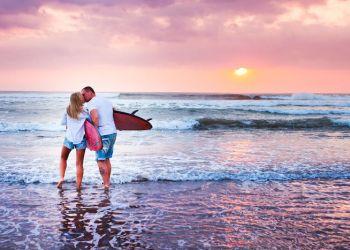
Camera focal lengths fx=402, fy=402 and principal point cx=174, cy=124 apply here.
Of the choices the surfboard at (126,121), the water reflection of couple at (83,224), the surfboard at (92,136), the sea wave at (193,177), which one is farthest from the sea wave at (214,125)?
the water reflection of couple at (83,224)

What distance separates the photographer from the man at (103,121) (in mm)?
6594

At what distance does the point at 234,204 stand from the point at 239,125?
1585cm

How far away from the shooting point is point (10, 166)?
8641mm

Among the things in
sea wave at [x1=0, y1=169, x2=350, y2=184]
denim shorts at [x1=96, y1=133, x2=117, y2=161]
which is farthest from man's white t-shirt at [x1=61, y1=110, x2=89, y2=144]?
sea wave at [x1=0, y1=169, x2=350, y2=184]

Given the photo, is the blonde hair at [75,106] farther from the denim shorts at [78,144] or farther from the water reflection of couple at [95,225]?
the water reflection of couple at [95,225]

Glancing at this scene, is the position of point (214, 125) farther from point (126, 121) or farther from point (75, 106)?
point (75, 106)

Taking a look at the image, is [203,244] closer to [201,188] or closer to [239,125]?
[201,188]

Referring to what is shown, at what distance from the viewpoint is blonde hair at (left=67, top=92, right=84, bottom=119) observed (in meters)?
6.47

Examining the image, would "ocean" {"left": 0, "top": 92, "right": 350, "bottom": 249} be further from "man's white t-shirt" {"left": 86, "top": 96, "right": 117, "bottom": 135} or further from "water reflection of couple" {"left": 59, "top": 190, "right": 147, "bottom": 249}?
"man's white t-shirt" {"left": 86, "top": 96, "right": 117, "bottom": 135}

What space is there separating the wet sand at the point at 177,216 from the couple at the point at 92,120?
0.46 meters

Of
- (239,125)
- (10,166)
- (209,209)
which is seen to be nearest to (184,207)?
(209,209)

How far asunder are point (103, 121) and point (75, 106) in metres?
0.52

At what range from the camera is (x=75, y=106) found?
21.4 ft

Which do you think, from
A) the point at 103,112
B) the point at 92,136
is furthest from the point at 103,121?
the point at 92,136
